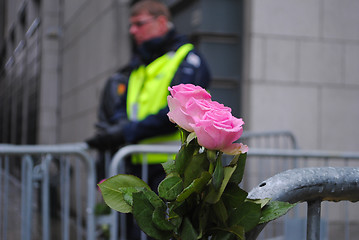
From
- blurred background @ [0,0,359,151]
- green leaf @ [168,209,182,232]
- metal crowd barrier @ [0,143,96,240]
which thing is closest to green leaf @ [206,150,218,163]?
green leaf @ [168,209,182,232]

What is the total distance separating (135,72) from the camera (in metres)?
3.96

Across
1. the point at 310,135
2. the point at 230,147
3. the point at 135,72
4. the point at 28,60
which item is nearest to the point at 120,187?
the point at 230,147

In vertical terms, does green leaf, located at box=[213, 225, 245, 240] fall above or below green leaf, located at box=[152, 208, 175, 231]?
below

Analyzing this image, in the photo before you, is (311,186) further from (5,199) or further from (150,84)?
(5,199)

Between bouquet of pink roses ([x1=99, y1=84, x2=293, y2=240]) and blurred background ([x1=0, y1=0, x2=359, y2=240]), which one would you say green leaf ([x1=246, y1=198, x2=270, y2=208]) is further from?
blurred background ([x1=0, y1=0, x2=359, y2=240])

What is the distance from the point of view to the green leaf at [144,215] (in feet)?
3.19

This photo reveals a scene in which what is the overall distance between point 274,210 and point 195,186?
0.14 metres

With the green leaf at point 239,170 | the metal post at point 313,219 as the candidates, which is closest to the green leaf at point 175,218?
the green leaf at point 239,170

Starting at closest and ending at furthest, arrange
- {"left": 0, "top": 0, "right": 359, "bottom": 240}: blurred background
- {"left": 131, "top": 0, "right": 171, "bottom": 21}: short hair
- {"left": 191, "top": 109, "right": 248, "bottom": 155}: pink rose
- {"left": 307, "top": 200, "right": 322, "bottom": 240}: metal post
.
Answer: {"left": 191, "top": 109, "right": 248, "bottom": 155}: pink rose < {"left": 307, "top": 200, "right": 322, "bottom": 240}: metal post < {"left": 131, "top": 0, "right": 171, "bottom": 21}: short hair < {"left": 0, "top": 0, "right": 359, "bottom": 240}: blurred background

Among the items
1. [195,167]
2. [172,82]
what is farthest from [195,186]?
[172,82]

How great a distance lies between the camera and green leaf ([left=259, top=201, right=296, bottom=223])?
0.98m

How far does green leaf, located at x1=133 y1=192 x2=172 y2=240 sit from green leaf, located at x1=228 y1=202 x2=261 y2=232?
0.11 m

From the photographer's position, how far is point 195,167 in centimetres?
97

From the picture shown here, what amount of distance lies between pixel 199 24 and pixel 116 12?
2306 millimetres
